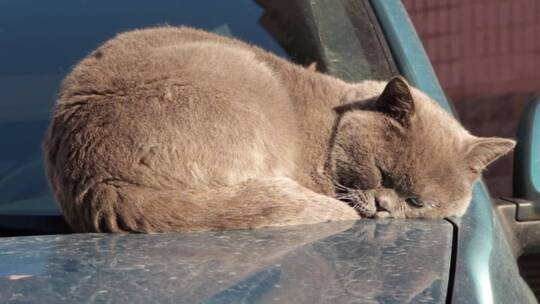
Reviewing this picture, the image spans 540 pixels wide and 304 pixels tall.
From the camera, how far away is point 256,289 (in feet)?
4.89

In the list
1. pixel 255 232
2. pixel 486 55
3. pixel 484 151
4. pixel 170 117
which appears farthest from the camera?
pixel 486 55

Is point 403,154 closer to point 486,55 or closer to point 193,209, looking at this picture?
point 193,209

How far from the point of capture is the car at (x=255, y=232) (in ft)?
4.93

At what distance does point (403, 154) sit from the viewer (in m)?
2.72

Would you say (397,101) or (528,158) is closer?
(528,158)

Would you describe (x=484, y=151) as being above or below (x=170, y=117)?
Answer: below

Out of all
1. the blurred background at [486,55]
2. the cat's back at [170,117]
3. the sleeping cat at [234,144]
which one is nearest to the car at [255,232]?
the sleeping cat at [234,144]

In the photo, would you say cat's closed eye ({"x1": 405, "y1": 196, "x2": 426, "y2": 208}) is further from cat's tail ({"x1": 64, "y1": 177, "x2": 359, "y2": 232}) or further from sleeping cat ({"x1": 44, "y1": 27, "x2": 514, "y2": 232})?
cat's tail ({"x1": 64, "y1": 177, "x2": 359, "y2": 232})

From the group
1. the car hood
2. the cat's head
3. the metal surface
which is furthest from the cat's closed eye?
the car hood

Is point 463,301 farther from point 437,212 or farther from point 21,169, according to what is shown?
point 21,169

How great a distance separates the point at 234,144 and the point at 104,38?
2.56ft

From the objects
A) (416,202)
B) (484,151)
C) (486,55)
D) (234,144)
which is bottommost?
(416,202)

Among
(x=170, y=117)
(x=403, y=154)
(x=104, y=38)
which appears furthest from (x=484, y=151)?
(x=104, y=38)

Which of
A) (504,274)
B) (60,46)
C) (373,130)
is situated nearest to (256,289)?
(504,274)
